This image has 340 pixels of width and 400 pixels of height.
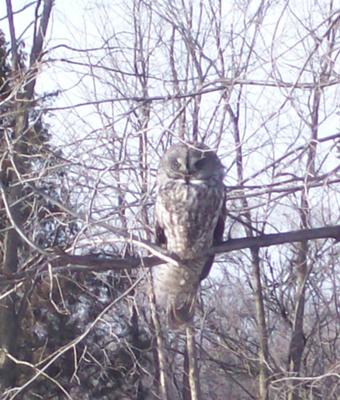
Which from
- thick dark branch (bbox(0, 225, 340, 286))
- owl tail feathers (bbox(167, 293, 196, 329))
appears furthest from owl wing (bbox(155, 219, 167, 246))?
thick dark branch (bbox(0, 225, 340, 286))

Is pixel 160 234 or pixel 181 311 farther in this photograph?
pixel 181 311

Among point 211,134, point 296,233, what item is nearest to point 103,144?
point 296,233

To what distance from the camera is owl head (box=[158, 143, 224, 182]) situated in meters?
5.62

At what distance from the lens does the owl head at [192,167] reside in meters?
5.62

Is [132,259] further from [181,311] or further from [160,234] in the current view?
[181,311]

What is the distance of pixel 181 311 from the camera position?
5.82 metres

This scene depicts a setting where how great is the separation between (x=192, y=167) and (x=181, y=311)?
0.82 m

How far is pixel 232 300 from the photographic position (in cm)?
1262

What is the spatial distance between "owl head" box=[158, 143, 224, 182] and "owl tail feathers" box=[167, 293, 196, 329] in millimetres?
709

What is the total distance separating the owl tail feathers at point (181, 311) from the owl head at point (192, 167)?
71cm

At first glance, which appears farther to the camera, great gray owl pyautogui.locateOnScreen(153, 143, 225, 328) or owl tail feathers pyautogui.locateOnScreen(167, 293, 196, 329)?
owl tail feathers pyautogui.locateOnScreen(167, 293, 196, 329)

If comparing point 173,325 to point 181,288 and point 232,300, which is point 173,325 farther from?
point 232,300

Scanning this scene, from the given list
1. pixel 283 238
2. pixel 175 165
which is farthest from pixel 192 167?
pixel 283 238

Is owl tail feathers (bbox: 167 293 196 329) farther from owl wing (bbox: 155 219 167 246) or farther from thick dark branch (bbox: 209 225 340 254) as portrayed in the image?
thick dark branch (bbox: 209 225 340 254)
